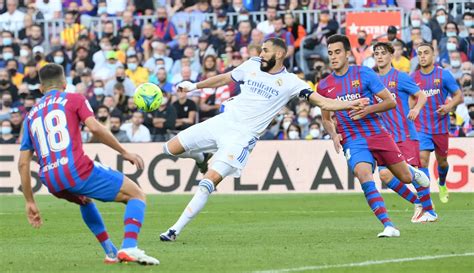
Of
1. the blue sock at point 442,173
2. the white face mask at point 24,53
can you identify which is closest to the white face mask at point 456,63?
the blue sock at point 442,173

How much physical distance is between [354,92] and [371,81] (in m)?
0.24

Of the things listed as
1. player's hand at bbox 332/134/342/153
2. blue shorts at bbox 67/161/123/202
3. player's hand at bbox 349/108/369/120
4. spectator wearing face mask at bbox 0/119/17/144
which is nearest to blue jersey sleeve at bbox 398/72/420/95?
player's hand at bbox 332/134/342/153

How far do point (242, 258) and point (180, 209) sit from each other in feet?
29.1

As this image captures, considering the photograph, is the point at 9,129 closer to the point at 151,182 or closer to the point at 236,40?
the point at 151,182

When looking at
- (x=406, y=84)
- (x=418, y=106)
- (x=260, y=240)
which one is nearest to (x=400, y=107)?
(x=406, y=84)

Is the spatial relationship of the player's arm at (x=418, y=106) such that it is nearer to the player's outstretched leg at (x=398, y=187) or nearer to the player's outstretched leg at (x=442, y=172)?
the player's outstretched leg at (x=398, y=187)

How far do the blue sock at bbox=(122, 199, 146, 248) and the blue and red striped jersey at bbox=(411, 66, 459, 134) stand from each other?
819cm

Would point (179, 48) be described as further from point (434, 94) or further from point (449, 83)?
point (449, 83)

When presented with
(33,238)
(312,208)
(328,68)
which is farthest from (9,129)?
(33,238)

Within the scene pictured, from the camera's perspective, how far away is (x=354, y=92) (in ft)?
44.0

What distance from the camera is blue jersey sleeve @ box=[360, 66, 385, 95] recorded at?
13289 millimetres

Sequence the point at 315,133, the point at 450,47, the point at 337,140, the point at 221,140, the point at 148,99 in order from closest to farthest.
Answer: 1. the point at 221,140
2. the point at 337,140
3. the point at 148,99
4. the point at 315,133
5. the point at 450,47

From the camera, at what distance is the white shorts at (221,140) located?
13.0 metres

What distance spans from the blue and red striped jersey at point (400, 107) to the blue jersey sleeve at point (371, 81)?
2.64m
